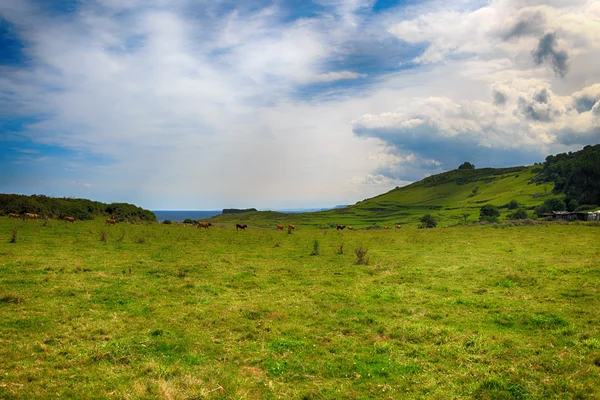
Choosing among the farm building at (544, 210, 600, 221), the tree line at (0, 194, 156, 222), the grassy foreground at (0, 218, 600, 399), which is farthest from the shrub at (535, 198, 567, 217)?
the tree line at (0, 194, 156, 222)

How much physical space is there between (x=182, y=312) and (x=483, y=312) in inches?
510

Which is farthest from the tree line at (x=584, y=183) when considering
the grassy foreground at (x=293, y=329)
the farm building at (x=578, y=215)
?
the grassy foreground at (x=293, y=329)

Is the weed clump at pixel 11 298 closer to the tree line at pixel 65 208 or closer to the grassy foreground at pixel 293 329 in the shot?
the grassy foreground at pixel 293 329

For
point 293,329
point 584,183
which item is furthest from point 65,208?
point 584,183

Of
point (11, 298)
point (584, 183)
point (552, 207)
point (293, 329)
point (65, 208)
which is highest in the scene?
point (584, 183)

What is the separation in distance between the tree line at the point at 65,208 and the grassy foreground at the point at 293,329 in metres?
32.2

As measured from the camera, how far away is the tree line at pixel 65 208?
52.0m

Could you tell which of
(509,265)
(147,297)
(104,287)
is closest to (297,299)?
(147,297)

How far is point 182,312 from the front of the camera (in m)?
15.1

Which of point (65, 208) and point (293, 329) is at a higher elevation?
point (65, 208)

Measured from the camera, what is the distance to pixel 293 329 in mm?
13734

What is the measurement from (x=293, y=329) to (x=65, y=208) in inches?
2242

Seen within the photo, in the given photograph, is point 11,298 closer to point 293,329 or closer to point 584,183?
point 293,329

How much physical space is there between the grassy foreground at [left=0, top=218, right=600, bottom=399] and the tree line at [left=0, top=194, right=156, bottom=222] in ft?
106
